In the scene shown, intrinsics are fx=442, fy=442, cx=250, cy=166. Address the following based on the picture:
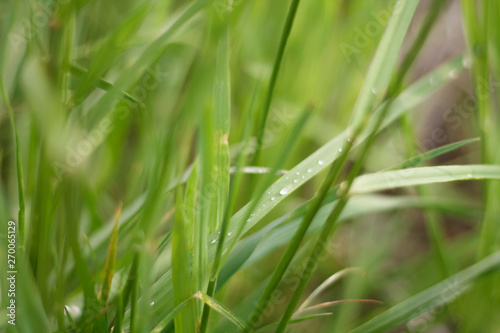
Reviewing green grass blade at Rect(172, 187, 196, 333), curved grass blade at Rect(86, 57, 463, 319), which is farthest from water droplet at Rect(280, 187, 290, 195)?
green grass blade at Rect(172, 187, 196, 333)

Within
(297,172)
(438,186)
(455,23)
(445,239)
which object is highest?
(455,23)

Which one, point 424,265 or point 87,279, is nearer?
point 87,279

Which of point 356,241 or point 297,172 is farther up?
point 297,172

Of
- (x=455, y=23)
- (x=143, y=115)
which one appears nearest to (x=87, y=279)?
(x=143, y=115)

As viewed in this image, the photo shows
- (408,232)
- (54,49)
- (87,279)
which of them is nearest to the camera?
(87,279)

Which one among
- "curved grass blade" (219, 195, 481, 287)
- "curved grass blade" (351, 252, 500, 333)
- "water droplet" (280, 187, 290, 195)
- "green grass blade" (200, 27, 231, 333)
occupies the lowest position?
"curved grass blade" (351, 252, 500, 333)

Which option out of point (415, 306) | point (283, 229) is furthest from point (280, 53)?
point (415, 306)

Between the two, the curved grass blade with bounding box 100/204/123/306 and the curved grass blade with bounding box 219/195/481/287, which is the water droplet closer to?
the curved grass blade with bounding box 219/195/481/287

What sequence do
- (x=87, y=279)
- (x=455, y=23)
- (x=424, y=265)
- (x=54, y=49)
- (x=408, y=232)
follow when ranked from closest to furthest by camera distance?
1. (x=87, y=279)
2. (x=54, y=49)
3. (x=424, y=265)
4. (x=408, y=232)
5. (x=455, y=23)

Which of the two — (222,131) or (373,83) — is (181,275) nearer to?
(222,131)

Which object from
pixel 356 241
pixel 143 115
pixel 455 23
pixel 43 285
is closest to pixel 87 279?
pixel 43 285

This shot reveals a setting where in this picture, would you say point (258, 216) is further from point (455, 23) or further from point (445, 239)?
point (455, 23)
